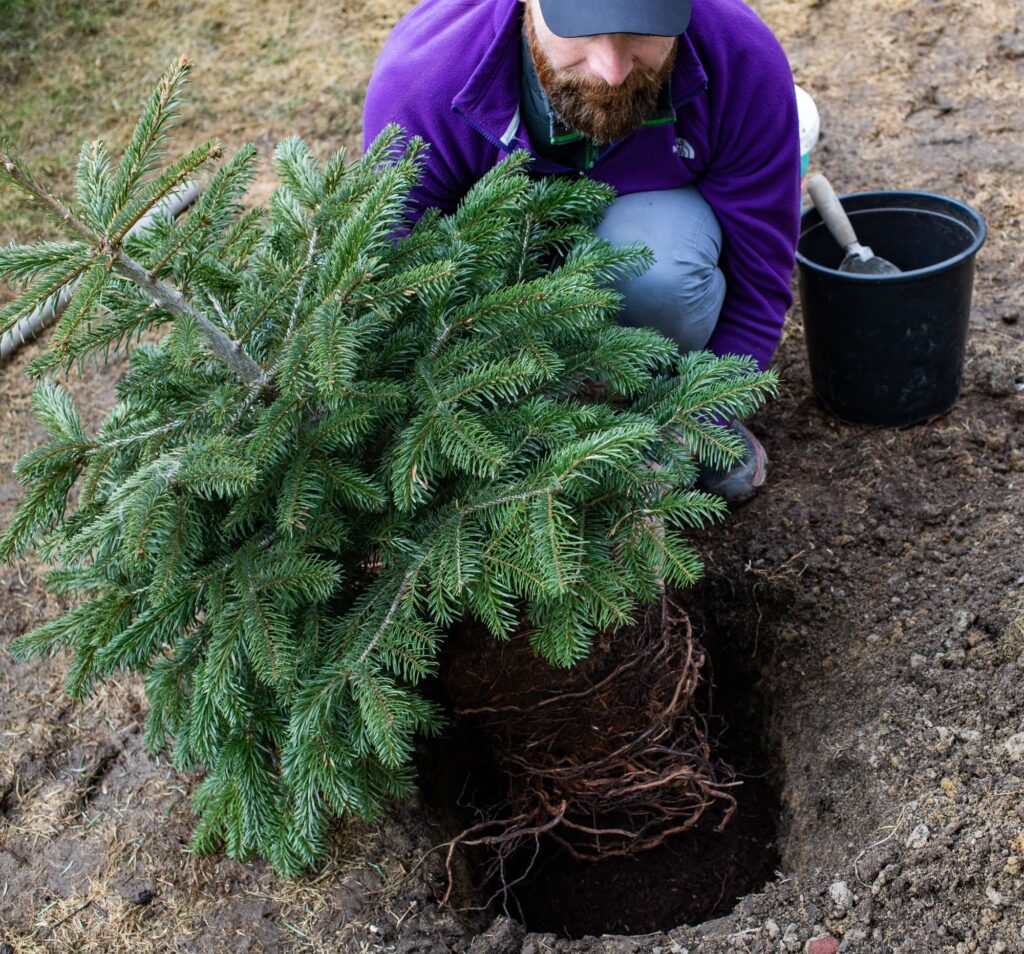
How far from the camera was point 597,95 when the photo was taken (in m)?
2.18

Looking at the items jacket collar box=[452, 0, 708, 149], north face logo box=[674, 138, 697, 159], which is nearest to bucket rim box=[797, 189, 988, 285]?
north face logo box=[674, 138, 697, 159]

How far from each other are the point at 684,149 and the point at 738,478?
2.83 feet

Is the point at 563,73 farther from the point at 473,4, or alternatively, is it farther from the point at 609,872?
the point at 609,872

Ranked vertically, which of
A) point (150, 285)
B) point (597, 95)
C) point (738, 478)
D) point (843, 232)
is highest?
point (150, 285)

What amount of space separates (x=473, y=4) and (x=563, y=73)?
1.71ft

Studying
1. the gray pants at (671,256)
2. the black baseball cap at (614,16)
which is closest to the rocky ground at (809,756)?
the gray pants at (671,256)

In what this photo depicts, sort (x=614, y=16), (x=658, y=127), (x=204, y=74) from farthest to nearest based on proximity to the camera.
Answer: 1. (x=204, y=74)
2. (x=658, y=127)
3. (x=614, y=16)

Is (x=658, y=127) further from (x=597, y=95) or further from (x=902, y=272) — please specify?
(x=902, y=272)

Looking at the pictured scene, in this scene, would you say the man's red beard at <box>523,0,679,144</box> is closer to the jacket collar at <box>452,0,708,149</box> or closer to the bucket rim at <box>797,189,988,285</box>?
the jacket collar at <box>452,0,708,149</box>

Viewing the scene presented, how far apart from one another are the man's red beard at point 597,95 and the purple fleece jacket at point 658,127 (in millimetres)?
125

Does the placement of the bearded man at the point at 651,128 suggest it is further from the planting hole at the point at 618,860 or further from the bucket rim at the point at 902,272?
the planting hole at the point at 618,860

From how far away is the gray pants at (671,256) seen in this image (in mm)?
2557

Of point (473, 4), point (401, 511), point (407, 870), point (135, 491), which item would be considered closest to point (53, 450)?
point (135, 491)

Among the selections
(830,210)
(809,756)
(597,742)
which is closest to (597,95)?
(830,210)
